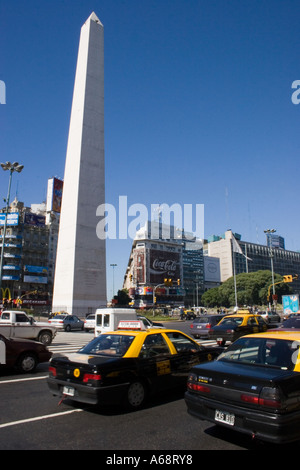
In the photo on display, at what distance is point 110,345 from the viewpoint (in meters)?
6.97

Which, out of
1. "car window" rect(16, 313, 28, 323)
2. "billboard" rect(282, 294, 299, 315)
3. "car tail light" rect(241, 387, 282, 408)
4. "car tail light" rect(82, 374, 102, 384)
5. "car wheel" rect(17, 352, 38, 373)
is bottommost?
"car wheel" rect(17, 352, 38, 373)

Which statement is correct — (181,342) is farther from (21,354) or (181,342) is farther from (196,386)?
(21,354)

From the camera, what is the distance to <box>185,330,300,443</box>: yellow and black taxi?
4.13 meters

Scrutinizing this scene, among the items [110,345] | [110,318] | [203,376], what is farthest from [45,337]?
[203,376]

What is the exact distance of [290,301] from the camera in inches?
1591

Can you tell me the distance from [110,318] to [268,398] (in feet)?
48.1

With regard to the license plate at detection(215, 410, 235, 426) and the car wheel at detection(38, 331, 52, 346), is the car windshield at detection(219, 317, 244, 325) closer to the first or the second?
the car wheel at detection(38, 331, 52, 346)

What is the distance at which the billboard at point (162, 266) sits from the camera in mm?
129125

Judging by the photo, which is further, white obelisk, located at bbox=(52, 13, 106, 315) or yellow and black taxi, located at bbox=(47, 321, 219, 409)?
white obelisk, located at bbox=(52, 13, 106, 315)

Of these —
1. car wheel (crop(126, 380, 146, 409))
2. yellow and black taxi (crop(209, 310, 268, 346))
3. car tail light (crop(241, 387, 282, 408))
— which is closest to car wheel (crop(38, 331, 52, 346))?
yellow and black taxi (crop(209, 310, 268, 346))

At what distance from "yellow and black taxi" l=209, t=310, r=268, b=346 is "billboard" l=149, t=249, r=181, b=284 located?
11064cm

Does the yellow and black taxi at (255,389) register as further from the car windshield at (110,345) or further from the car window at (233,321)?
the car window at (233,321)

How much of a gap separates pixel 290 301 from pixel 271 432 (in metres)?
39.5
